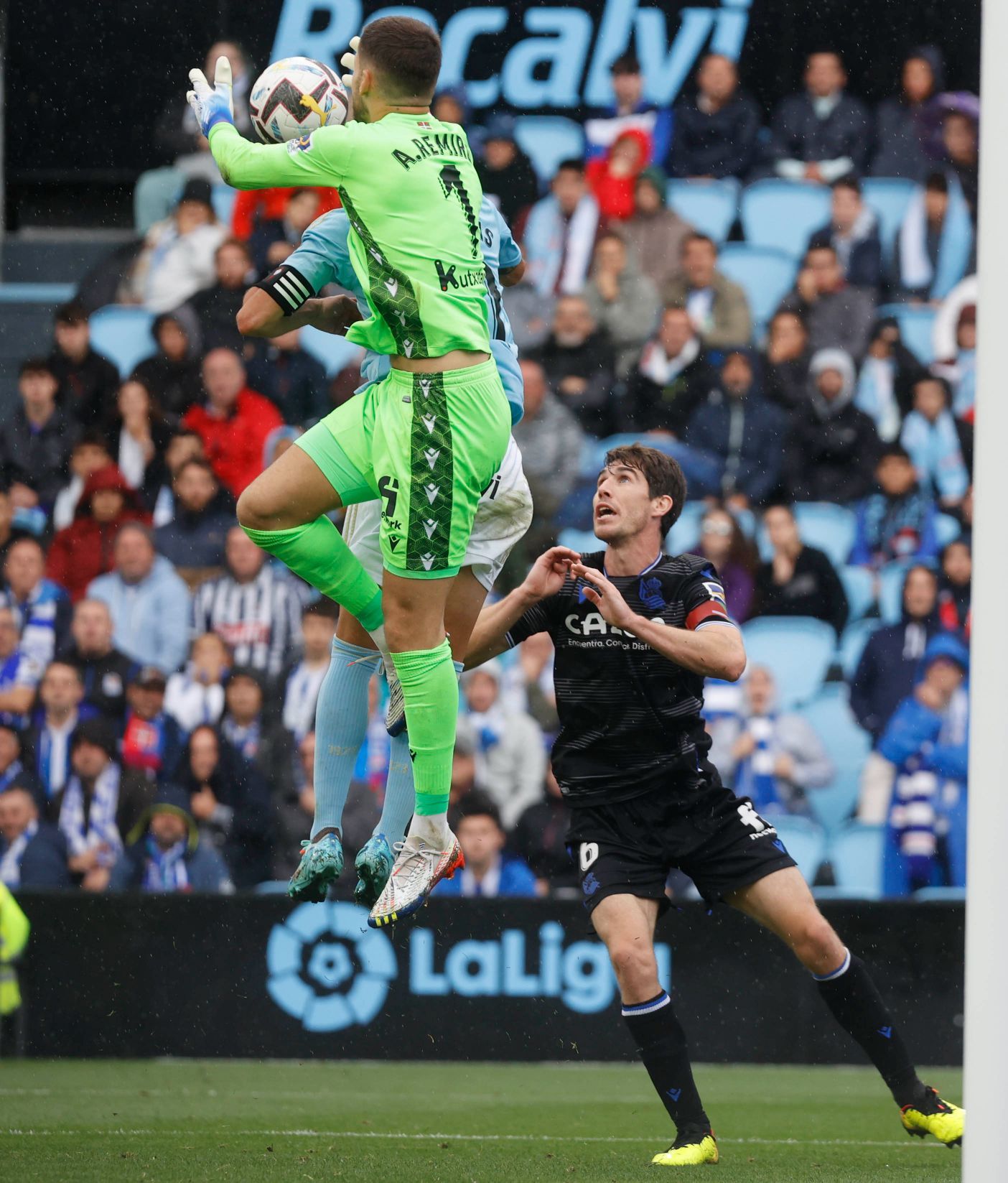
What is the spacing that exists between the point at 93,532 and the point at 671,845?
228 inches

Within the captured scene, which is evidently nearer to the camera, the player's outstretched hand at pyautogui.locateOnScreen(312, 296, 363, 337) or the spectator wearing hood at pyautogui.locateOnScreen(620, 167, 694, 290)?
the player's outstretched hand at pyautogui.locateOnScreen(312, 296, 363, 337)

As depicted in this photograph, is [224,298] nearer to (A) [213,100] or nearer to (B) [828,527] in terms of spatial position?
(B) [828,527]

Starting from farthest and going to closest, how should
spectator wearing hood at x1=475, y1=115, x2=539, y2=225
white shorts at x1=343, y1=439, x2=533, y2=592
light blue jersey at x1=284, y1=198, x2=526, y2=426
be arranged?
spectator wearing hood at x1=475, y1=115, x2=539, y2=225, white shorts at x1=343, y1=439, x2=533, y2=592, light blue jersey at x1=284, y1=198, x2=526, y2=426

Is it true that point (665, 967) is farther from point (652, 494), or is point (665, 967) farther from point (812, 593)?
point (652, 494)

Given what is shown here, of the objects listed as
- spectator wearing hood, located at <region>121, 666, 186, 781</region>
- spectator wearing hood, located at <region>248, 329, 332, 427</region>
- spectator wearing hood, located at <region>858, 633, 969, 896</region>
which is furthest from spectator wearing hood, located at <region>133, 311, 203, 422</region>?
spectator wearing hood, located at <region>858, 633, 969, 896</region>

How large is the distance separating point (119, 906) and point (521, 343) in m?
4.27

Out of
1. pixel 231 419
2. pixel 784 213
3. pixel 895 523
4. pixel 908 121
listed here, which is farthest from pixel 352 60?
pixel 908 121

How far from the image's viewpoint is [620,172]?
38.1ft

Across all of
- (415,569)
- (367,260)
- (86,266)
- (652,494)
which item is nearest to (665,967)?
(652,494)

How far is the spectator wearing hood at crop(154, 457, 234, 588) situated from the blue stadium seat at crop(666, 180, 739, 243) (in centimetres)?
348

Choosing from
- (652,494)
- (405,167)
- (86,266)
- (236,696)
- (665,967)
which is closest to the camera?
(405,167)

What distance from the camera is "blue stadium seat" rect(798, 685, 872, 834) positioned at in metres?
10.0

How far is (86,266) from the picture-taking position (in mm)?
12594

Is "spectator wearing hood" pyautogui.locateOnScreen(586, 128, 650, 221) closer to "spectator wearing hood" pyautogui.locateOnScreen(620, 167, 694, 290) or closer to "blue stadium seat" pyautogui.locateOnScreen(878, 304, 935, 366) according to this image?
"spectator wearing hood" pyautogui.locateOnScreen(620, 167, 694, 290)
